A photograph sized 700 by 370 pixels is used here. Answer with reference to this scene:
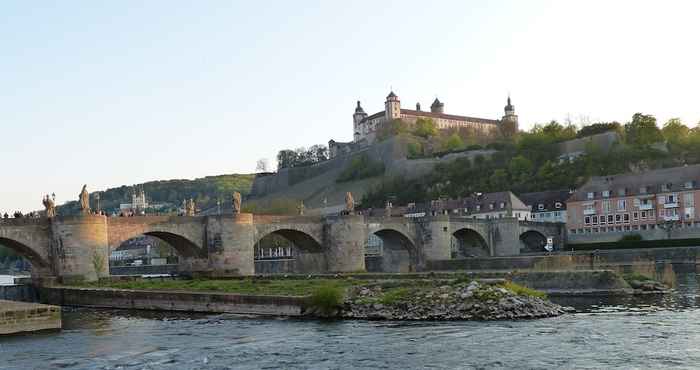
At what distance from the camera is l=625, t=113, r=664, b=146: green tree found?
367 feet

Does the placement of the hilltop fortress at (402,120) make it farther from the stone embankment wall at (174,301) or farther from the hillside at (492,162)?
the stone embankment wall at (174,301)

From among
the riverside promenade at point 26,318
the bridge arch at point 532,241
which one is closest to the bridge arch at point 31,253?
the riverside promenade at point 26,318

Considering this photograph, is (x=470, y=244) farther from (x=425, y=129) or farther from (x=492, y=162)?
(x=425, y=129)

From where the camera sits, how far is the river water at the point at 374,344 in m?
22.5

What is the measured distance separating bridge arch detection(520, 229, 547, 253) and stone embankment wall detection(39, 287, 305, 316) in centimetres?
5701

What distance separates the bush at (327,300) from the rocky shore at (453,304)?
0.35 metres

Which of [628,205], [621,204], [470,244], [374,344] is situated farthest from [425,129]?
[374,344]

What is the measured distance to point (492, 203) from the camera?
332ft

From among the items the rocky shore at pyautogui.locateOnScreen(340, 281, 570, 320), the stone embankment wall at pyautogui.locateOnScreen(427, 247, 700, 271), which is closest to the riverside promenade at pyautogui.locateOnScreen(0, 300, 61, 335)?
the rocky shore at pyautogui.locateOnScreen(340, 281, 570, 320)

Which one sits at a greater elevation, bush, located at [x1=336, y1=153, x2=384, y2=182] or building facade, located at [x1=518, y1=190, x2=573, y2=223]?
bush, located at [x1=336, y1=153, x2=384, y2=182]

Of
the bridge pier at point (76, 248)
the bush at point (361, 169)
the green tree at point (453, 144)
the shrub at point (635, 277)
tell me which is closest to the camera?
the shrub at point (635, 277)

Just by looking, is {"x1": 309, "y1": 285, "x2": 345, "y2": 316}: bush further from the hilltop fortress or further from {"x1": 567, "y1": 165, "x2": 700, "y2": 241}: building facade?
the hilltop fortress

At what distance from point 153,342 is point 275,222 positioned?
32008 millimetres

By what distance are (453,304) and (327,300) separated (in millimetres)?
5047
